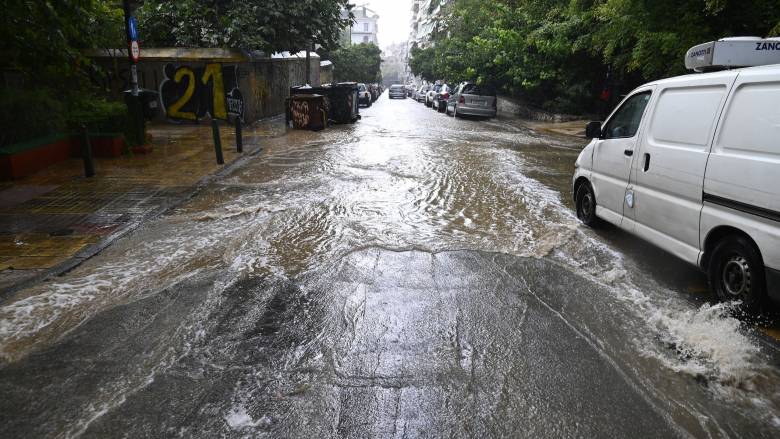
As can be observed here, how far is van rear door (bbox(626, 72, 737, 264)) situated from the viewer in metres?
4.61

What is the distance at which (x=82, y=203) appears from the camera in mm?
7934

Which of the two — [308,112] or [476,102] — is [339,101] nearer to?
[308,112]

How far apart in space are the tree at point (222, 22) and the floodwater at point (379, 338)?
43.1 feet

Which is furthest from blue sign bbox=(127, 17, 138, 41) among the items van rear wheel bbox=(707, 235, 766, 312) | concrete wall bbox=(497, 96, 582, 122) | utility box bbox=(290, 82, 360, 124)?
concrete wall bbox=(497, 96, 582, 122)

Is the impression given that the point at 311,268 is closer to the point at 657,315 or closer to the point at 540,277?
the point at 540,277

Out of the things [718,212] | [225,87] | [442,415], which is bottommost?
[442,415]

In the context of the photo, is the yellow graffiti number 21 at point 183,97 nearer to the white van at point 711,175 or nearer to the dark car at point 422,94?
the white van at point 711,175

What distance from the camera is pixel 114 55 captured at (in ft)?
→ 59.3

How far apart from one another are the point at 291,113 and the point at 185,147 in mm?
5954

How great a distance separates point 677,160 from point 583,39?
1541 centimetres

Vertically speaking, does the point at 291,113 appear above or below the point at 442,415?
above

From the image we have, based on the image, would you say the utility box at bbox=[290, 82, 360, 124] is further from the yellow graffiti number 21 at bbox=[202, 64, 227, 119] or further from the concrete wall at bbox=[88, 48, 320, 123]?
the yellow graffiti number 21 at bbox=[202, 64, 227, 119]

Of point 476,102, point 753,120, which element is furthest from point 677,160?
point 476,102

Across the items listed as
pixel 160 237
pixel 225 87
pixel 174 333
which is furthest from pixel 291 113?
pixel 174 333
